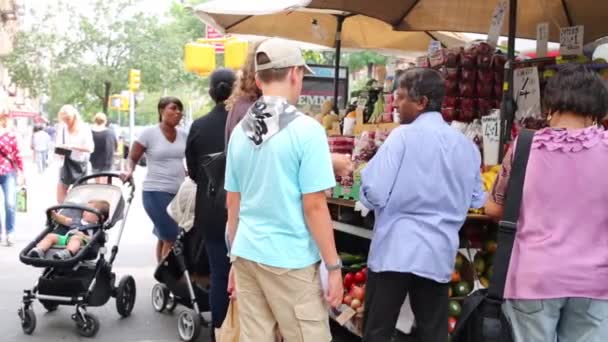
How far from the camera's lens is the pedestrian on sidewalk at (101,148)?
1159 cm

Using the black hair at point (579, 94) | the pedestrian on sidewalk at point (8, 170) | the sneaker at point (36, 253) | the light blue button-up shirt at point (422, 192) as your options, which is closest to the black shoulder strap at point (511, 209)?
the black hair at point (579, 94)

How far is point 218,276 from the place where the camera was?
4.68 meters

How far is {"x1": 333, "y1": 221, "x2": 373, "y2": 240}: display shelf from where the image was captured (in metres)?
4.92

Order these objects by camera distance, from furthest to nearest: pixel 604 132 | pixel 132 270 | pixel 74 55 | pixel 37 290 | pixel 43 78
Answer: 1. pixel 43 78
2. pixel 74 55
3. pixel 132 270
4. pixel 37 290
5. pixel 604 132

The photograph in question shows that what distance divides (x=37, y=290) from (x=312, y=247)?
3.47 metres

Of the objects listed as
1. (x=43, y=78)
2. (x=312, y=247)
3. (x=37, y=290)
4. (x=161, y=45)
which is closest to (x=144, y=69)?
(x=161, y=45)

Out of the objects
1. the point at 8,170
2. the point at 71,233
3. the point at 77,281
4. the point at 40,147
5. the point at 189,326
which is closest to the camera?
the point at 189,326

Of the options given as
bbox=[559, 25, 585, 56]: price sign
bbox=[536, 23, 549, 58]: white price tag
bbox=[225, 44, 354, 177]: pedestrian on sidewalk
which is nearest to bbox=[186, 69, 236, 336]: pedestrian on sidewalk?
bbox=[225, 44, 354, 177]: pedestrian on sidewalk

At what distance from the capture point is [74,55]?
31.9 m

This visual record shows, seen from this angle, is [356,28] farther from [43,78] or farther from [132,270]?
[43,78]

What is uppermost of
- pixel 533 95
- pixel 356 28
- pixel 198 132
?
pixel 356 28

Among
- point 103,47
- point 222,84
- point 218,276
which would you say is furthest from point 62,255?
point 103,47

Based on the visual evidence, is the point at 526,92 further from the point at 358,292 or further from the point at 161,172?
the point at 161,172

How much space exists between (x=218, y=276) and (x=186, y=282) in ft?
3.56
